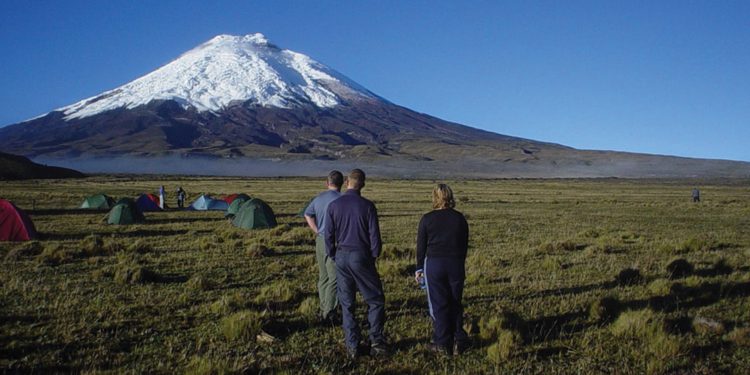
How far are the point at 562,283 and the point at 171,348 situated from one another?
6.60m

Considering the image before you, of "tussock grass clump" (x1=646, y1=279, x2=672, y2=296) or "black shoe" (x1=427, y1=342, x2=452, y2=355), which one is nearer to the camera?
"black shoe" (x1=427, y1=342, x2=452, y2=355)

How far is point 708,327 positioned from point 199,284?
291 inches

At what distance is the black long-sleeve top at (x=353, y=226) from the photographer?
5410mm

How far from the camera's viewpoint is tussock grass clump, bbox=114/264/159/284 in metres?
9.05

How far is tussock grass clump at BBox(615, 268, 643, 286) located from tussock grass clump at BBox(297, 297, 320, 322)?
5.45 meters

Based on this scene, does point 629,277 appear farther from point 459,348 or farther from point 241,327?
point 241,327

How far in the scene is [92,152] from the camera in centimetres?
17150

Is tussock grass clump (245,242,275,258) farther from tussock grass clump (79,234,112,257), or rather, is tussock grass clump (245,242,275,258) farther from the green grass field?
tussock grass clump (79,234,112,257)

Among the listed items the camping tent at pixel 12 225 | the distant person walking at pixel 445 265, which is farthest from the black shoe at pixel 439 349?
the camping tent at pixel 12 225

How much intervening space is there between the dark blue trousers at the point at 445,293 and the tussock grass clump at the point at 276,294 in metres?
3.07

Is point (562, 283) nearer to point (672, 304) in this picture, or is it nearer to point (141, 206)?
point (672, 304)

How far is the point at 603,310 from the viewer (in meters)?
6.93

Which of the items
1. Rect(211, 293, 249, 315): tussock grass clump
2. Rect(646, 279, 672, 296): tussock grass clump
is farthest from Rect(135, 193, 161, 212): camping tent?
Rect(646, 279, 672, 296): tussock grass clump

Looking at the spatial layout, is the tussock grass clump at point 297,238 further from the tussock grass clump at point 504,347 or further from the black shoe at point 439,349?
the tussock grass clump at point 504,347
